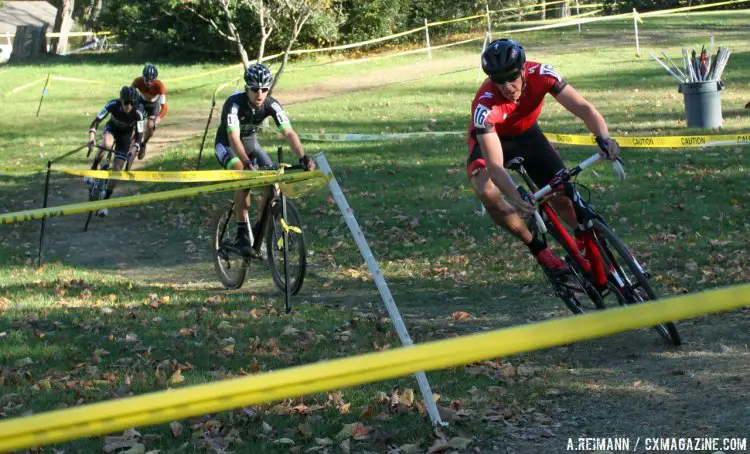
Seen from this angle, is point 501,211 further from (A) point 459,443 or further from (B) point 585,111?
(A) point 459,443

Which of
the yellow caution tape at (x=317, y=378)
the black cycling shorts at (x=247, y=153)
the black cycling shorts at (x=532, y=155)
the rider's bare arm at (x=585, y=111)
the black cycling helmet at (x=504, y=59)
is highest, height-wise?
the black cycling helmet at (x=504, y=59)

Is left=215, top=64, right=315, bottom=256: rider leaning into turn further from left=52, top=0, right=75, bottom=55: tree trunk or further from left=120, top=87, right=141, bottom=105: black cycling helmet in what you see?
→ left=52, top=0, right=75, bottom=55: tree trunk

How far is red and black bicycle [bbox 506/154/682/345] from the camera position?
7023 mm

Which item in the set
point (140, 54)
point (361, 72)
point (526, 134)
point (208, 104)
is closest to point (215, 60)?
point (140, 54)

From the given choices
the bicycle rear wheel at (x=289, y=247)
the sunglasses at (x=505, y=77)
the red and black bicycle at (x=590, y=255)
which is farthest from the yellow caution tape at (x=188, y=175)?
the red and black bicycle at (x=590, y=255)

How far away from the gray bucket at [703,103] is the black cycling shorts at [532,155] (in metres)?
10.1

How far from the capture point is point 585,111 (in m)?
7.29

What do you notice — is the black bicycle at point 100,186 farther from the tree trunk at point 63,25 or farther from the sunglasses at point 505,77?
the tree trunk at point 63,25

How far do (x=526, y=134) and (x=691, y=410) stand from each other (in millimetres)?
2706

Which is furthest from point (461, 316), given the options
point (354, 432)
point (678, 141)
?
point (678, 141)

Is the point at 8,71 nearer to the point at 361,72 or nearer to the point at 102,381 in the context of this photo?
the point at 361,72

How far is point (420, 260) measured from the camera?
11656mm

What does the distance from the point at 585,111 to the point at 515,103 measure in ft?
1.70

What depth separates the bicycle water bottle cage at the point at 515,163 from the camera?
24.7 ft
